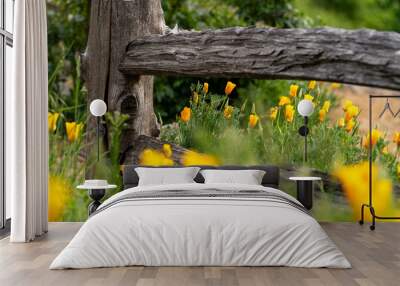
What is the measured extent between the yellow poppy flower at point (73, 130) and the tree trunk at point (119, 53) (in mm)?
124

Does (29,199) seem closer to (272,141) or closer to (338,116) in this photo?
(272,141)

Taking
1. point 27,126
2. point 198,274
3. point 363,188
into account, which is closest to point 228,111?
point 363,188

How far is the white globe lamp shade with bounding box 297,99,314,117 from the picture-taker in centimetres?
653

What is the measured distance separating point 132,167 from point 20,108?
144 cm

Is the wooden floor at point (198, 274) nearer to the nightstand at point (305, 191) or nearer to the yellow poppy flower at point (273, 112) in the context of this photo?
the nightstand at point (305, 191)

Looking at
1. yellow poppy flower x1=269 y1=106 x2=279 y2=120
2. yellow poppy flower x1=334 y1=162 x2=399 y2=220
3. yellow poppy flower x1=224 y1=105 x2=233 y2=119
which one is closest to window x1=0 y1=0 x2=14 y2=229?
yellow poppy flower x1=224 y1=105 x2=233 y2=119

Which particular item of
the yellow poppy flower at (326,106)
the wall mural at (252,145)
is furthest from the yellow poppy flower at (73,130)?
the yellow poppy flower at (326,106)

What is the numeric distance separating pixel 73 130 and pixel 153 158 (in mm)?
863

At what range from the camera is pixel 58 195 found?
6688mm

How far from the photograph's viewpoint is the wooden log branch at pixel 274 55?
4.90 meters

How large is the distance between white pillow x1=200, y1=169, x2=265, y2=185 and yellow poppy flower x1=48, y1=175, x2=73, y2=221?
144 centimetres

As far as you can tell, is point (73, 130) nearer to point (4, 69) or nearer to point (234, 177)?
point (4, 69)

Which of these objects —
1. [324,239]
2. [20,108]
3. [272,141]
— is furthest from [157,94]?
[324,239]

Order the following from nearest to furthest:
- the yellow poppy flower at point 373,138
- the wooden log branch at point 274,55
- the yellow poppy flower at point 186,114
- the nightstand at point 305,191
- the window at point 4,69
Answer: the wooden log branch at point 274,55 < the window at point 4,69 < the nightstand at point 305,191 < the yellow poppy flower at point 373,138 < the yellow poppy flower at point 186,114
